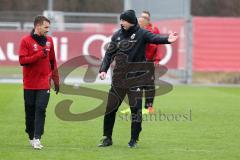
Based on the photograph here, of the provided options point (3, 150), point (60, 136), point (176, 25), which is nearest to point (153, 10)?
point (176, 25)

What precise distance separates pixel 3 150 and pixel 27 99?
820 mm

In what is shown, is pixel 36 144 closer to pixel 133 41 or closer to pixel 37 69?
pixel 37 69

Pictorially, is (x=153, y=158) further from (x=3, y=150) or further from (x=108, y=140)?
(x=3, y=150)

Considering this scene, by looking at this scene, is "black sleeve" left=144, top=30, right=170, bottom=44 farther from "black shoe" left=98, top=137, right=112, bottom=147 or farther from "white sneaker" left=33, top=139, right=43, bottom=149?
"white sneaker" left=33, top=139, right=43, bottom=149

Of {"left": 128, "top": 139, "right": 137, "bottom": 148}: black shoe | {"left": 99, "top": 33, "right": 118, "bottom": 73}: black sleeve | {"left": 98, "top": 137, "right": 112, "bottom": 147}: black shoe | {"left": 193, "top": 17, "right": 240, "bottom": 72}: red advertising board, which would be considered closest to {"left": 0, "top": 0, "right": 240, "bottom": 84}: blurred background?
{"left": 193, "top": 17, "right": 240, "bottom": 72}: red advertising board

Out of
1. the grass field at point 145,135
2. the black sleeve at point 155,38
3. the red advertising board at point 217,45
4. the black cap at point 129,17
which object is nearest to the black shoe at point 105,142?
the grass field at point 145,135

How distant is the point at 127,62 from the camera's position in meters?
11.1

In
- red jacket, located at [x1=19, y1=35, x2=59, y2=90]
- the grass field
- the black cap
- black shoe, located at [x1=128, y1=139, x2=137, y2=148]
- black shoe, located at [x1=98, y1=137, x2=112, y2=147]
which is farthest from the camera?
black shoe, located at [x1=98, y1=137, x2=112, y2=147]

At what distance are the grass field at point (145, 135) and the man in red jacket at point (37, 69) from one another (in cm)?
49

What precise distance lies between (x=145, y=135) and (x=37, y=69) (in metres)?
2.72

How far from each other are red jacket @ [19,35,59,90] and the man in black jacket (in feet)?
2.82

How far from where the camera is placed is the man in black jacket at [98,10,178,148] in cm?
1105

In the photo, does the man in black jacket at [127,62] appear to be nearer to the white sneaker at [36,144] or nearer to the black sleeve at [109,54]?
the black sleeve at [109,54]

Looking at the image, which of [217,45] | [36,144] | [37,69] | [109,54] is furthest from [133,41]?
[217,45]
